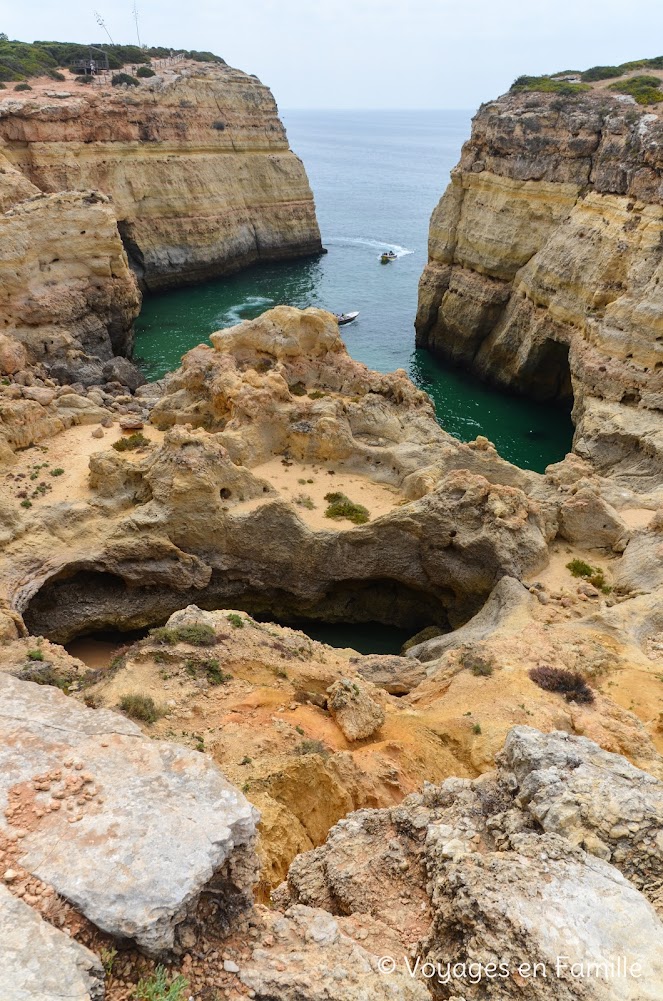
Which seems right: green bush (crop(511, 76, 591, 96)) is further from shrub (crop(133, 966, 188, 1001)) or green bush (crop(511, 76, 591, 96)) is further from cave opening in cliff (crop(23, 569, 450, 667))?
shrub (crop(133, 966, 188, 1001))

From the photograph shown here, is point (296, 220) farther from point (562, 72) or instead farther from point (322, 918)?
point (322, 918)

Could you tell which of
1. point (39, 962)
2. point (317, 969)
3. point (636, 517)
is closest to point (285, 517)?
point (636, 517)

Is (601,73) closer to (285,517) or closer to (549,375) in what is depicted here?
(549,375)

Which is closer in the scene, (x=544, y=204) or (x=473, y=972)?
(x=473, y=972)

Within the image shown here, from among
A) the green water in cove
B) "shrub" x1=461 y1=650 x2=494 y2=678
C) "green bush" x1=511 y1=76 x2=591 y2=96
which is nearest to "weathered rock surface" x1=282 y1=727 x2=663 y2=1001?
"shrub" x1=461 y1=650 x2=494 y2=678

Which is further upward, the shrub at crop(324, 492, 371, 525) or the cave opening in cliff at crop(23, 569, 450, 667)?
the shrub at crop(324, 492, 371, 525)

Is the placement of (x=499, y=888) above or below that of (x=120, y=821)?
below

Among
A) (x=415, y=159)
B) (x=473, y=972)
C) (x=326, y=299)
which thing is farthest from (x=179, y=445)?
(x=415, y=159)
